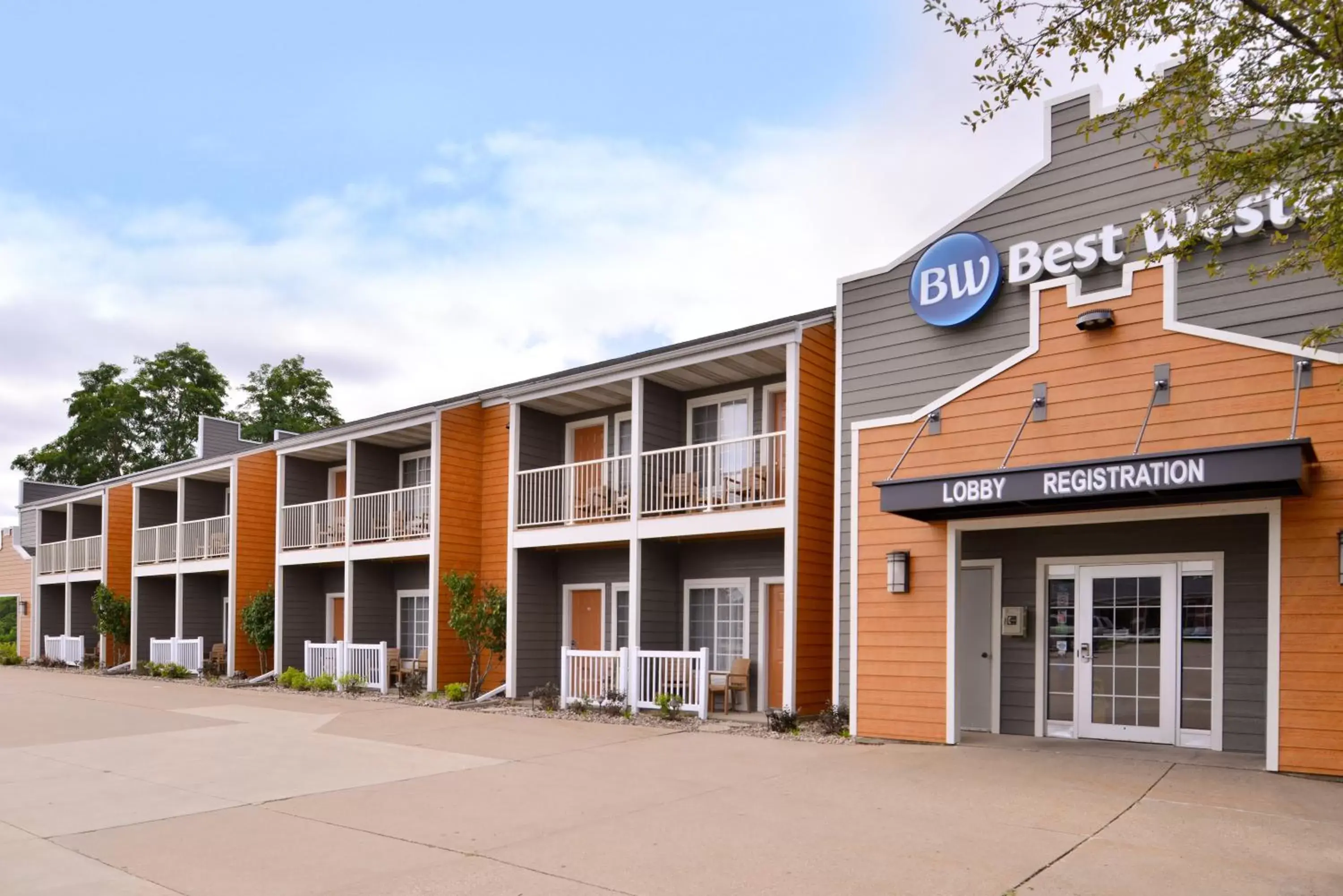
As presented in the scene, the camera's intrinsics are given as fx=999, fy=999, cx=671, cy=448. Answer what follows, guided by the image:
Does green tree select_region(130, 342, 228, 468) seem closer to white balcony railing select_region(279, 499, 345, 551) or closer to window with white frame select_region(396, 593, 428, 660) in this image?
white balcony railing select_region(279, 499, 345, 551)

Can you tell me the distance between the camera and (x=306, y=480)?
2334 cm

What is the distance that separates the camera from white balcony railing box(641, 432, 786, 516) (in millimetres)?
14359

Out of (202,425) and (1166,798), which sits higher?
(202,425)

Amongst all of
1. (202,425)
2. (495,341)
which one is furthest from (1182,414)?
(495,341)

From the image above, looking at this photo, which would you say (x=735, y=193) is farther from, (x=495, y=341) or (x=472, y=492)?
(x=495, y=341)

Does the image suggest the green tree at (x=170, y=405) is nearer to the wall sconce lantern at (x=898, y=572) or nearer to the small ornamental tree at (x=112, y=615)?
the small ornamental tree at (x=112, y=615)

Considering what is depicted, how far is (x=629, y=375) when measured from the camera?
1562cm

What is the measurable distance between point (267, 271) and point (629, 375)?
46.0 feet

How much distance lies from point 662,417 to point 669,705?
15.2 feet

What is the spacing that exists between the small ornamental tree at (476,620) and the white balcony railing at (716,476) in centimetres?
354

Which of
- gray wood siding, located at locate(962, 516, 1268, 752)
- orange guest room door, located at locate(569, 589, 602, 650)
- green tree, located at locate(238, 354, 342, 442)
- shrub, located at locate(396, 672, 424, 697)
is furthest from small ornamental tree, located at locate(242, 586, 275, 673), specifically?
green tree, located at locate(238, 354, 342, 442)

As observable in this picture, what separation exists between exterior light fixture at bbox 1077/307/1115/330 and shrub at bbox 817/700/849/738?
5.32 m

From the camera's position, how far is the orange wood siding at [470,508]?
18375 mm

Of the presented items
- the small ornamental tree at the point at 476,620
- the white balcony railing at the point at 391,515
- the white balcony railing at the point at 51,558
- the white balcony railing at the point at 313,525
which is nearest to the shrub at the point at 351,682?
the white balcony railing at the point at 391,515
